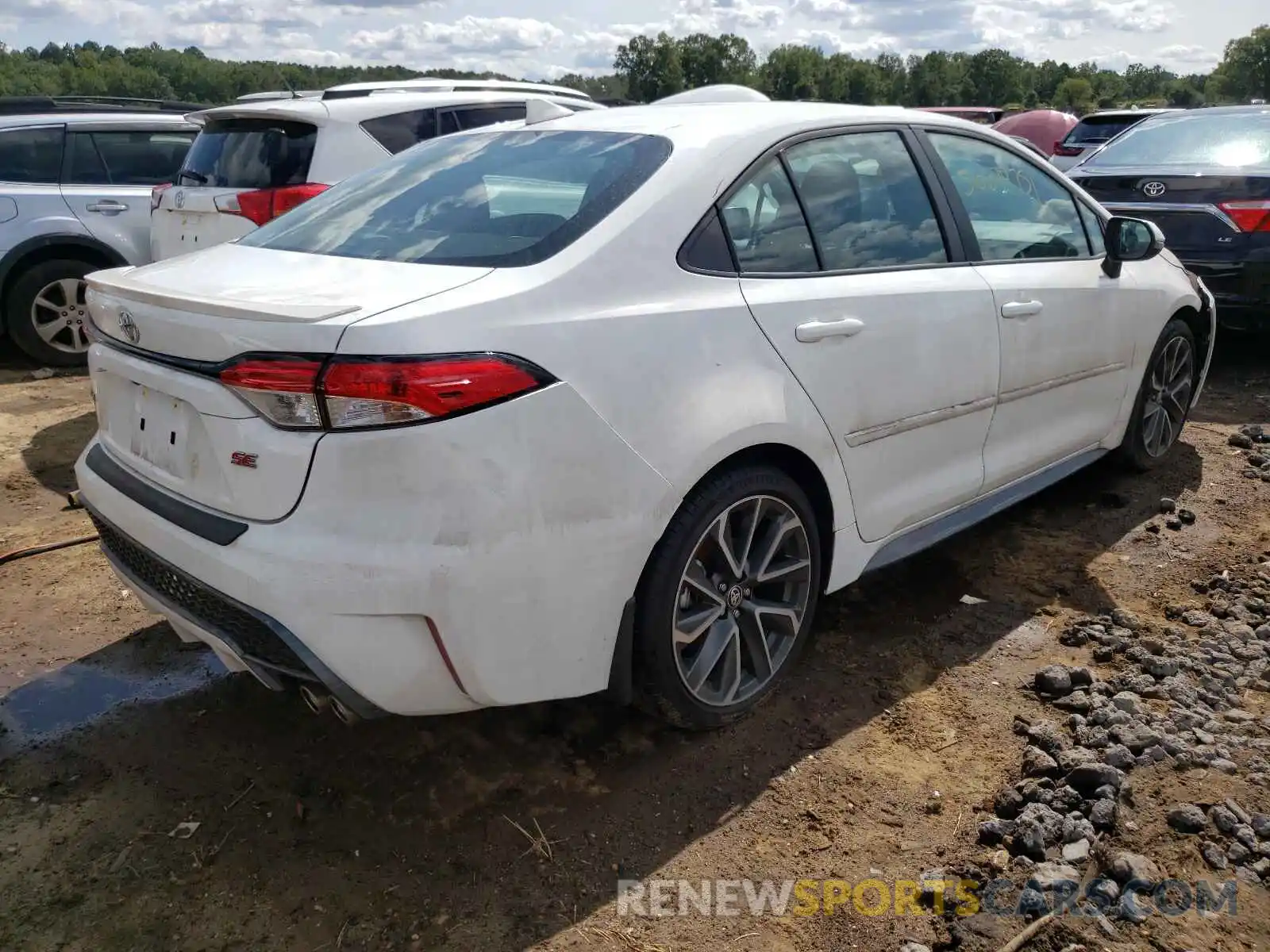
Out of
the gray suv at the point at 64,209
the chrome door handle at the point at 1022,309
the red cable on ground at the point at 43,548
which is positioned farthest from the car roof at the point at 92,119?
the chrome door handle at the point at 1022,309

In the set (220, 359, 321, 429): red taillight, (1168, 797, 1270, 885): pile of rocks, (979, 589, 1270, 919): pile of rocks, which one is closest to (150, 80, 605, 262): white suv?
(220, 359, 321, 429): red taillight

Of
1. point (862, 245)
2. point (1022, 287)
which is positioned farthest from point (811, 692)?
point (1022, 287)

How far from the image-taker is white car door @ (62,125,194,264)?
24.0ft

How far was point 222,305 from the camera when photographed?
2.34 metres

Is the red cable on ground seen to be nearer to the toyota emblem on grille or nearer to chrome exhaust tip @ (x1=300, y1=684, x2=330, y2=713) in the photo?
the toyota emblem on grille

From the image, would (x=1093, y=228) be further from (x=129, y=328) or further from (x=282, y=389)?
(x=129, y=328)

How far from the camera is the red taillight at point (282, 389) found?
7.13ft

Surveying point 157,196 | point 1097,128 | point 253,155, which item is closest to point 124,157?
point 157,196

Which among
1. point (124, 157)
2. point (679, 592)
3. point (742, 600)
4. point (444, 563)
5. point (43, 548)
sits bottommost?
point (43, 548)

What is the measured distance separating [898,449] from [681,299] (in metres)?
1.02

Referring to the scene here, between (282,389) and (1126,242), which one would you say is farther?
(1126,242)

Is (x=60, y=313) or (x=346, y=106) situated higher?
(x=346, y=106)

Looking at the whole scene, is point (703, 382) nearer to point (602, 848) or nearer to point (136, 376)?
point (602, 848)

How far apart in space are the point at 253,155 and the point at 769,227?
373 cm
